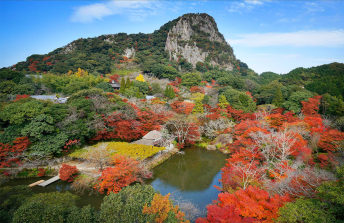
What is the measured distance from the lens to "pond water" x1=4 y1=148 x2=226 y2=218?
11.3 meters

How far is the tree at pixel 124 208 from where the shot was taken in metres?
6.24

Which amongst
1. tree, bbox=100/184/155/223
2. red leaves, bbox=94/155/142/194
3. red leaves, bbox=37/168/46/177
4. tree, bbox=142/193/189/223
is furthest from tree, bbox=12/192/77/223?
red leaves, bbox=37/168/46/177

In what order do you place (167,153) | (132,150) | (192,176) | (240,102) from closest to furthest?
1. (192,176)
2. (132,150)
3. (167,153)
4. (240,102)

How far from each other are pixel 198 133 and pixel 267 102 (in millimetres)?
20050

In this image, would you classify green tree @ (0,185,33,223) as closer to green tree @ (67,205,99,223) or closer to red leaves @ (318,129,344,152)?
green tree @ (67,205,99,223)

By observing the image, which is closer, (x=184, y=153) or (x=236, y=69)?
(x=184, y=153)

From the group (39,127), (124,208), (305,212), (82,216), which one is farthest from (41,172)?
(305,212)

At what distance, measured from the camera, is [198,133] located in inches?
855

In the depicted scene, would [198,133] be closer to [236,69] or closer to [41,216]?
[41,216]

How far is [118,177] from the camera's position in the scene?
11492 millimetres

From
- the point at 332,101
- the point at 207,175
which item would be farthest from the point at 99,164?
the point at 332,101

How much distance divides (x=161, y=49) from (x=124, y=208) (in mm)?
65961

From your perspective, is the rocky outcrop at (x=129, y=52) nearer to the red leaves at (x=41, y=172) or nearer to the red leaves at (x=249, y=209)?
the red leaves at (x=41, y=172)

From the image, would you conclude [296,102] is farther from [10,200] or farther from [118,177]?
[10,200]
